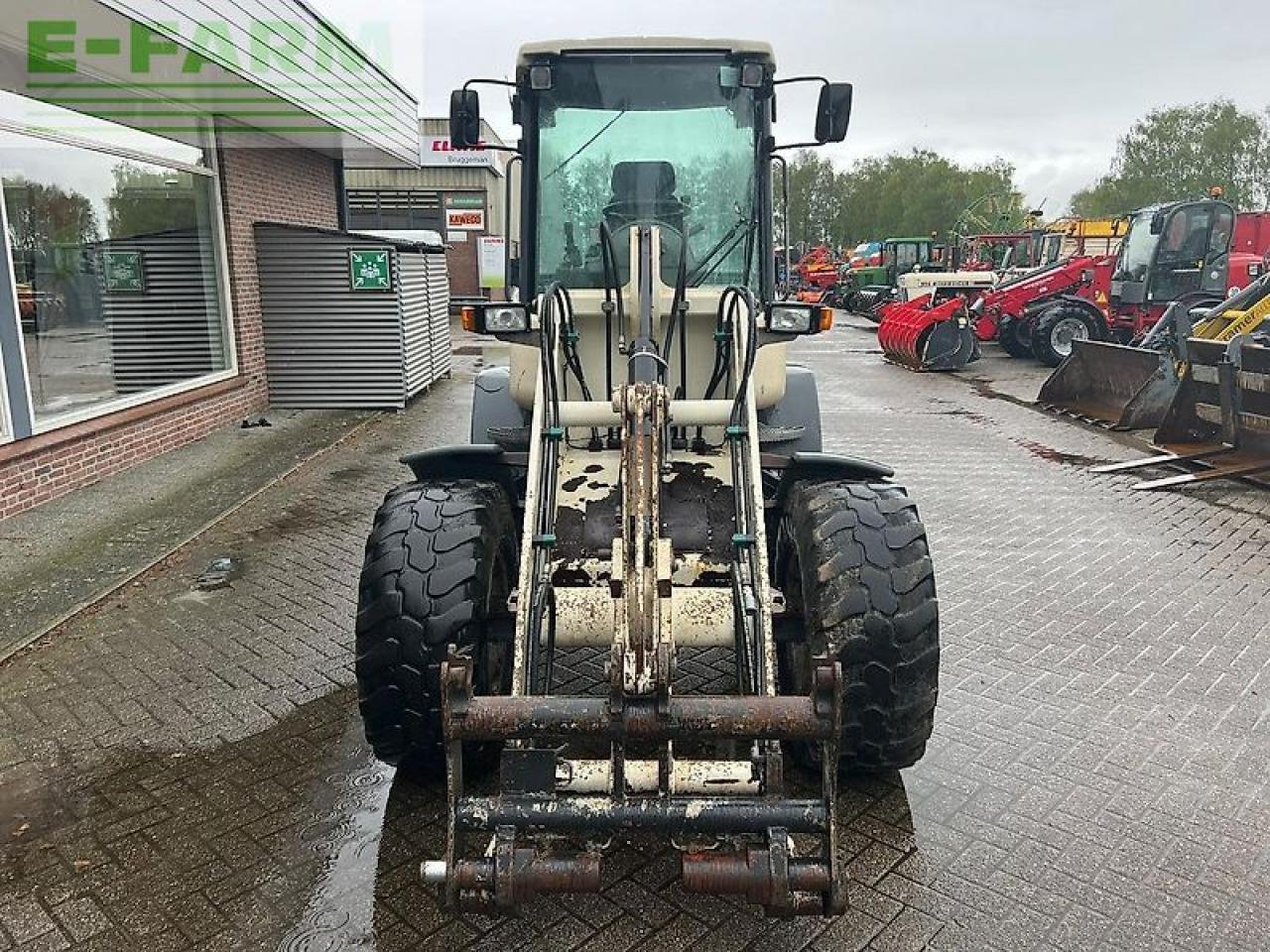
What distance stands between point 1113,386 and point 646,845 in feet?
32.9

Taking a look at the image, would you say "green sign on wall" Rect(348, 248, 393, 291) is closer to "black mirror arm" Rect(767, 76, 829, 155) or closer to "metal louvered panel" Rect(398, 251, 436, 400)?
"metal louvered panel" Rect(398, 251, 436, 400)

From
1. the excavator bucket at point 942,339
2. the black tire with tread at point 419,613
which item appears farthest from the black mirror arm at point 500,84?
the excavator bucket at point 942,339

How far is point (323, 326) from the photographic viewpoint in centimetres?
1206

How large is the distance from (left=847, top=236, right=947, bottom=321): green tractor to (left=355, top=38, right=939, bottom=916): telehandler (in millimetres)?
25453

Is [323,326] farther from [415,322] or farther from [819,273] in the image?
[819,273]

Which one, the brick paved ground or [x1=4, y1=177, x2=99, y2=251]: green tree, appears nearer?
the brick paved ground

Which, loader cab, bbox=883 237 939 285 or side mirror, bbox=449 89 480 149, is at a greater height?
side mirror, bbox=449 89 480 149

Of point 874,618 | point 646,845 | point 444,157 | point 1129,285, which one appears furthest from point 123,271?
point 444,157

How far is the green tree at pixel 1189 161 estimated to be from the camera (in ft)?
157

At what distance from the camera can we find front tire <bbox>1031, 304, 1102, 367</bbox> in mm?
16938

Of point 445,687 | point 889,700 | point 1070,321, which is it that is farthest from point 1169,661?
point 1070,321

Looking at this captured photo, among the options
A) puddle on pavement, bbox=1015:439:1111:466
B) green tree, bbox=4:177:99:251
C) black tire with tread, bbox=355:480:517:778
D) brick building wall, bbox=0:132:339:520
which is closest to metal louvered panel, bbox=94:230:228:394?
brick building wall, bbox=0:132:339:520

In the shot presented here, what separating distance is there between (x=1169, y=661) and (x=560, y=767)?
3.36 m

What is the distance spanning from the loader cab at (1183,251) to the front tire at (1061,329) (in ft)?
2.79
